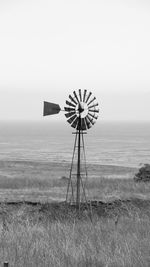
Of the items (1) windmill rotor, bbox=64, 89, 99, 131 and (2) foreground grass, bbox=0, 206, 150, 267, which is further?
(1) windmill rotor, bbox=64, 89, 99, 131

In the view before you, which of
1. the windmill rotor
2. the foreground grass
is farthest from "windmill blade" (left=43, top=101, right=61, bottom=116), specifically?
the foreground grass

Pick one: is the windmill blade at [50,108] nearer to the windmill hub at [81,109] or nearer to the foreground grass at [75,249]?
the windmill hub at [81,109]

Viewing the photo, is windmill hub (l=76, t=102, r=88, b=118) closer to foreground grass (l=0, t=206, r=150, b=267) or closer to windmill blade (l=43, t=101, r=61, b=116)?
windmill blade (l=43, t=101, r=61, b=116)

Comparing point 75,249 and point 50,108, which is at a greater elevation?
point 50,108

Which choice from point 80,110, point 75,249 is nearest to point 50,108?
point 80,110

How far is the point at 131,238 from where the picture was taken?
21.8ft

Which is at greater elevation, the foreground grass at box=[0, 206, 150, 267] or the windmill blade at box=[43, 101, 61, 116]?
the windmill blade at box=[43, 101, 61, 116]

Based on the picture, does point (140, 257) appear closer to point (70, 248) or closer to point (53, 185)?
point (70, 248)

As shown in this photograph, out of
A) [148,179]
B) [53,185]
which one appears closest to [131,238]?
[53,185]

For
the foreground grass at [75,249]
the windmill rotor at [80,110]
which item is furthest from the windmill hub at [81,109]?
the foreground grass at [75,249]

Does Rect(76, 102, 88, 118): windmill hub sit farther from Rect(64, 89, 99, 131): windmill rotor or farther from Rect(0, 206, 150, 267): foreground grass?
Rect(0, 206, 150, 267): foreground grass

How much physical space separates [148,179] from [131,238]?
26.3m

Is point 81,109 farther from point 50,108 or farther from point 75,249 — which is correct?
point 75,249

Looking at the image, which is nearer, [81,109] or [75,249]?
[75,249]
